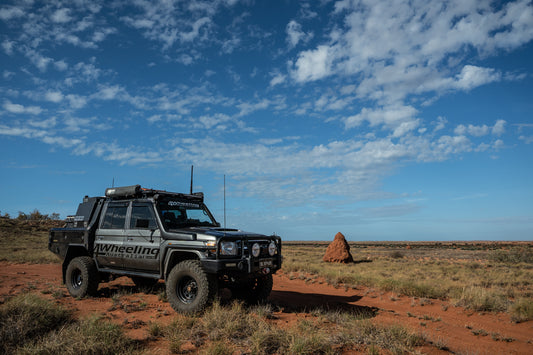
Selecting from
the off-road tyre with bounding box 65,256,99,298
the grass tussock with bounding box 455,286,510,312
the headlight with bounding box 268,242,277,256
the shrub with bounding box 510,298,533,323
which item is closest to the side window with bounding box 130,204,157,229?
the off-road tyre with bounding box 65,256,99,298

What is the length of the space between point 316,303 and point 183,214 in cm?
442

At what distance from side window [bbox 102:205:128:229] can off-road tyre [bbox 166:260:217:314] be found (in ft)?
7.26

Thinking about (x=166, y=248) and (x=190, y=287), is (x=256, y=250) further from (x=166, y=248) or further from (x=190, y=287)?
(x=166, y=248)

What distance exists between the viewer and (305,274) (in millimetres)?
15914

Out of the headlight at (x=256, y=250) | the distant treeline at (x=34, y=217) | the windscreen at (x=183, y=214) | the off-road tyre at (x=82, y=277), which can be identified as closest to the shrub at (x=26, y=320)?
the off-road tyre at (x=82, y=277)

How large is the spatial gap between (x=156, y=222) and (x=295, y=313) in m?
3.77

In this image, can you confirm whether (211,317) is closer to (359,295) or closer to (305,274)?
(359,295)

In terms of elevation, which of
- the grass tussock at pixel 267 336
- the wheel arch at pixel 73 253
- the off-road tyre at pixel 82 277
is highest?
the wheel arch at pixel 73 253

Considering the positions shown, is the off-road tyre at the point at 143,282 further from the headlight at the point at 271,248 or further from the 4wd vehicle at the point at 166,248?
the headlight at the point at 271,248

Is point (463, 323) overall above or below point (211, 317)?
below

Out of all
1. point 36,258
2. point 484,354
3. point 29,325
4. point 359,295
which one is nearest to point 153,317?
point 29,325

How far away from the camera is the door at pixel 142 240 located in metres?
7.07

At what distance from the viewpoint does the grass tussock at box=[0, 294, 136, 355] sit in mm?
4267

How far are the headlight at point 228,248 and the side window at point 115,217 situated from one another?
3.03 metres
